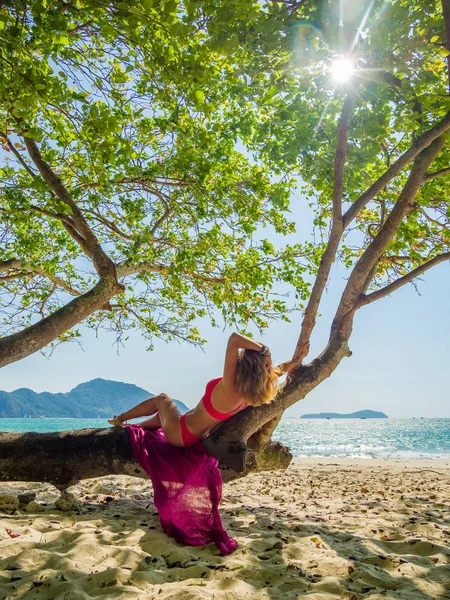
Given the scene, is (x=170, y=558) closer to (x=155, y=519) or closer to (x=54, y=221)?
(x=155, y=519)

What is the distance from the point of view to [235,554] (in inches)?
147

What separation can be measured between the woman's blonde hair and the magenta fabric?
33.9 inches

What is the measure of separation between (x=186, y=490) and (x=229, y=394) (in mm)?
1082

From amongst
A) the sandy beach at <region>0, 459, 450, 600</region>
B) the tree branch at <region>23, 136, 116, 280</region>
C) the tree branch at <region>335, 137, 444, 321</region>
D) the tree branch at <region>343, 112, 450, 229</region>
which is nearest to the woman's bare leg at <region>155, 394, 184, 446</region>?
the sandy beach at <region>0, 459, 450, 600</region>

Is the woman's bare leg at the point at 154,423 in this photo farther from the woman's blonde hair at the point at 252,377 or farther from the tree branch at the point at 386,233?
the tree branch at the point at 386,233

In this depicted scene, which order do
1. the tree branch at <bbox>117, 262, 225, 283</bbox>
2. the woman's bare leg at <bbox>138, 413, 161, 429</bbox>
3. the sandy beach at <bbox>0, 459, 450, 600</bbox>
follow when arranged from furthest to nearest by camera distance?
the tree branch at <bbox>117, 262, 225, 283</bbox>
the woman's bare leg at <bbox>138, 413, 161, 429</bbox>
the sandy beach at <bbox>0, 459, 450, 600</bbox>

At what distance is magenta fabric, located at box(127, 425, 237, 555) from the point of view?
4.11 meters

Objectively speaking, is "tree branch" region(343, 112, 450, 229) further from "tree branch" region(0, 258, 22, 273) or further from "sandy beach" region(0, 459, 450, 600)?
"tree branch" region(0, 258, 22, 273)

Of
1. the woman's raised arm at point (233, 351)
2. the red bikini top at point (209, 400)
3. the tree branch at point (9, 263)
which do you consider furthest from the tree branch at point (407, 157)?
the tree branch at point (9, 263)

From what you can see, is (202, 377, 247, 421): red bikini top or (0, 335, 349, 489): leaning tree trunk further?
(0, 335, 349, 489): leaning tree trunk

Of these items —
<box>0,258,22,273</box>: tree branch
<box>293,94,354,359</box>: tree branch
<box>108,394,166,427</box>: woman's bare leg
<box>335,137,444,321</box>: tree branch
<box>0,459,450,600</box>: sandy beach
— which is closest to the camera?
<box>0,459,450,600</box>: sandy beach

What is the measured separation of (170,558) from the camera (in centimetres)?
356

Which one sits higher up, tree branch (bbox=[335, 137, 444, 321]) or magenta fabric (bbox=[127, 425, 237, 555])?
tree branch (bbox=[335, 137, 444, 321])

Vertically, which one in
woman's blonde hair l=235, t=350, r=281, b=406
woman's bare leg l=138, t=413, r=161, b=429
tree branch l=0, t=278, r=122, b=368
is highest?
tree branch l=0, t=278, r=122, b=368
